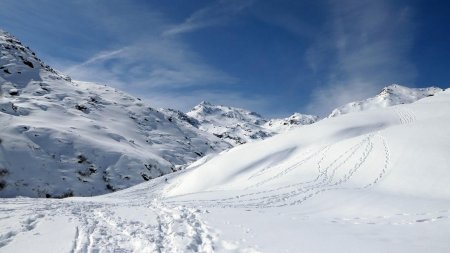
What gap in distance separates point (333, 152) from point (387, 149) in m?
4.73

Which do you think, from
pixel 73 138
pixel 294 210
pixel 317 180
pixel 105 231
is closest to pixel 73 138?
pixel 73 138

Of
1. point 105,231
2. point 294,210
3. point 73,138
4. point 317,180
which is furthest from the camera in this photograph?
point 73,138

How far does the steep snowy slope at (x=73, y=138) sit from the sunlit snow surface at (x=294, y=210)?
16272 millimetres

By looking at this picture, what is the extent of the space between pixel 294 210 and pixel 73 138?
49039 millimetres

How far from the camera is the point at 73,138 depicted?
56625mm

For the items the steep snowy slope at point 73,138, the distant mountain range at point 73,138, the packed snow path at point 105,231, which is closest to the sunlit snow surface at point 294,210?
the packed snow path at point 105,231

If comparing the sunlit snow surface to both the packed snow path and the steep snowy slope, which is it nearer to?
Answer: the packed snow path

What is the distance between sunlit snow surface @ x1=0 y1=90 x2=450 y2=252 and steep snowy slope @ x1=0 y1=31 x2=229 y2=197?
641 inches

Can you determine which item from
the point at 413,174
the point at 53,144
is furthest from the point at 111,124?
the point at 413,174

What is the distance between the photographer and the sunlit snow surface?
9.64 metres

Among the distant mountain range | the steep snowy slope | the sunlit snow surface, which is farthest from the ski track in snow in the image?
the distant mountain range

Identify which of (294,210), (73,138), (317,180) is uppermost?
Answer: (73,138)

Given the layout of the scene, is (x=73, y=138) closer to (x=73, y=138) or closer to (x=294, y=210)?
(x=73, y=138)

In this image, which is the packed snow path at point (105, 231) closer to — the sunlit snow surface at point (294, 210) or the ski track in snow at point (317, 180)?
the sunlit snow surface at point (294, 210)
